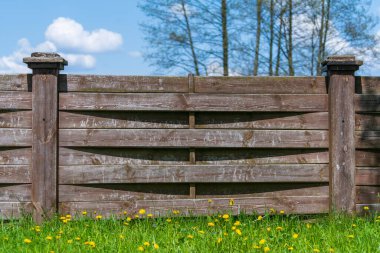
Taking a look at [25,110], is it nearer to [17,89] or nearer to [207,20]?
[17,89]

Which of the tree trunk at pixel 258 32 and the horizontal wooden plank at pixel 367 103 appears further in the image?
the tree trunk at pixel 258 32

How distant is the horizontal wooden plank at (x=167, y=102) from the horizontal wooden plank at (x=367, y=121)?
93cm

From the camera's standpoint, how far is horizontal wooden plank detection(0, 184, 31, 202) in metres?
6.04

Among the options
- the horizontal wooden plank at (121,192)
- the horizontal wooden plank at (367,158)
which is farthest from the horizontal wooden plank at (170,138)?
the horizontal wooden plank at (367,158)

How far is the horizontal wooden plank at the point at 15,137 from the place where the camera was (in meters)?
5.98

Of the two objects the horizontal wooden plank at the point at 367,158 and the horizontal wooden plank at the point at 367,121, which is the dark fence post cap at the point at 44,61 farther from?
the horizontal wooden plank at the point at 367,158

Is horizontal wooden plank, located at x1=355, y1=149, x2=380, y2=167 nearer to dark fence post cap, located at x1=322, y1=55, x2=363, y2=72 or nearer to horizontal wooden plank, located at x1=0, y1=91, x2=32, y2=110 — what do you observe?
dark fence post cap, located at x1=322, y1=55, x2=363, y2=72

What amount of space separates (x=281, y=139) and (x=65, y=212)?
2470 millimetres

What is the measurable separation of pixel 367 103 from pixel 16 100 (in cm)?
387

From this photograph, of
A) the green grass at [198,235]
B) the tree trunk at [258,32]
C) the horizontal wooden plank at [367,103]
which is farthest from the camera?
the tree trunk at [258,32]

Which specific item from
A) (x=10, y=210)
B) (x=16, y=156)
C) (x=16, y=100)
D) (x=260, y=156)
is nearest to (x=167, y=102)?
(x=260, y=156)

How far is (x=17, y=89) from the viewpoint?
19.8 ft

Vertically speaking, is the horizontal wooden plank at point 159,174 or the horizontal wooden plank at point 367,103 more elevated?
the horizontal wooden plank at point 367,103

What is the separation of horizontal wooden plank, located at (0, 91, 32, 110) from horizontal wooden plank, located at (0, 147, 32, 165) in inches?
17.8
